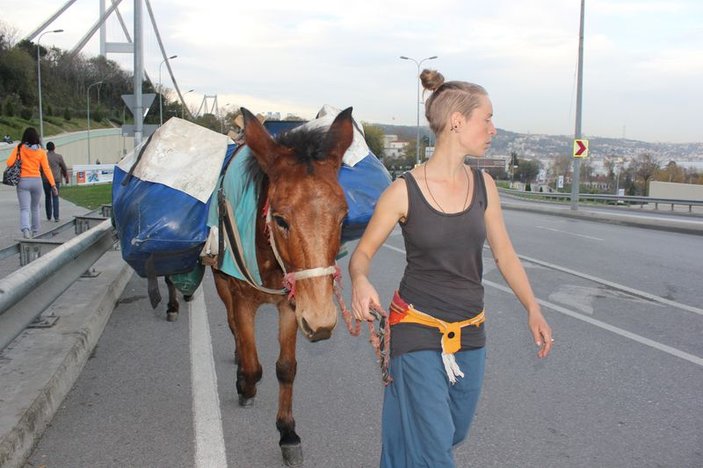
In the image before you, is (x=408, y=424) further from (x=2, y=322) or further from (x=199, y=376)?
(x=199, y=376)

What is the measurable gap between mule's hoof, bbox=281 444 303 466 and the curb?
142 cm

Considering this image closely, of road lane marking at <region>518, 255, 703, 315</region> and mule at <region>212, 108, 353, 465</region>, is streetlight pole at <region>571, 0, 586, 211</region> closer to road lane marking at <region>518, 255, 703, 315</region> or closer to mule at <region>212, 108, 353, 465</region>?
road lane marking at <region>518, 255, 703, 315</region>

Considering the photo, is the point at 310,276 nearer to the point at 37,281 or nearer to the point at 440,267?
the point at 440,267

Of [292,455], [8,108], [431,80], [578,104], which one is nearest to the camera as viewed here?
[431,80]

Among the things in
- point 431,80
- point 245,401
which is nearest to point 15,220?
point 245,401

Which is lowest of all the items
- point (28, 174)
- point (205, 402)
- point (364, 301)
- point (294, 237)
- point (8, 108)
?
point (205, 402)

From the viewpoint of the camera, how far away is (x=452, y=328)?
9.00 ft

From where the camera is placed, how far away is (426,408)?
8.63 feet

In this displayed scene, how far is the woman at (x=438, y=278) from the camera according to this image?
2.70m

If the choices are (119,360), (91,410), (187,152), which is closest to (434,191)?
(187,152)

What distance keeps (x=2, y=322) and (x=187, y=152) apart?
1.68 m

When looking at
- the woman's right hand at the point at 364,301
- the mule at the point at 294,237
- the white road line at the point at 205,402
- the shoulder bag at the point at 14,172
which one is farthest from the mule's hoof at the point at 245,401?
the shoulder bag at the point at 14,172

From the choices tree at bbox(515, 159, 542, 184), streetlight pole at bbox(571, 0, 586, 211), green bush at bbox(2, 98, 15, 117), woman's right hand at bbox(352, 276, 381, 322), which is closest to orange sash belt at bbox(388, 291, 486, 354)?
woman's right hand at bbox(352, 276, 381, 322)

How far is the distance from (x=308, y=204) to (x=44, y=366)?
2.71m
